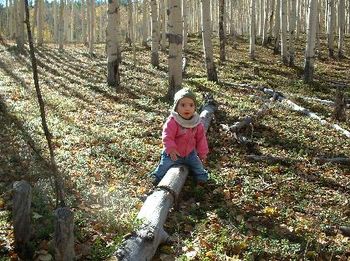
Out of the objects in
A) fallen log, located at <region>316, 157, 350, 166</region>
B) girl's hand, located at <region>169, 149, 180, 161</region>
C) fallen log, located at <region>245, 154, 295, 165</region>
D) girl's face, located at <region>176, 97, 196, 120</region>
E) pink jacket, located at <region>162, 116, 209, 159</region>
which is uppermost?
girl's face, located at <region>176, 97, 196, 120</region>

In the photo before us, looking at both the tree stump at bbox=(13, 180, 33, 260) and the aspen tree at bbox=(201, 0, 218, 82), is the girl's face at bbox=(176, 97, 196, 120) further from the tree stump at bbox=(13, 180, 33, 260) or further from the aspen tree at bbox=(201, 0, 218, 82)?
the aspen tree at bbox=(201, 0, 218, 82)

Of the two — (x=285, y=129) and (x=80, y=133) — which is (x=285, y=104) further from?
(x=80, y=133)

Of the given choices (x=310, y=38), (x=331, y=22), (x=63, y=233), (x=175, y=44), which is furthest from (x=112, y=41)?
(x=331, y=22)

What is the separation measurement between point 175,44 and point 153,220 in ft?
24.3

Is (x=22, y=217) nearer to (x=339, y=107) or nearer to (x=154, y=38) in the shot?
(x=339, y=107)

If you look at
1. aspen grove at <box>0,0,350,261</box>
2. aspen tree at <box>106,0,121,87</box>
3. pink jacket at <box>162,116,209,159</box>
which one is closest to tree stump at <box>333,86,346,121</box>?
aspen grove at <box>0,0,350,261</box>

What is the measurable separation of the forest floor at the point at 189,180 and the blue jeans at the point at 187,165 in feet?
0.68

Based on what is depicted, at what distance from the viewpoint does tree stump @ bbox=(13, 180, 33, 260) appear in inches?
153

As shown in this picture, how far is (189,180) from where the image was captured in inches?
250

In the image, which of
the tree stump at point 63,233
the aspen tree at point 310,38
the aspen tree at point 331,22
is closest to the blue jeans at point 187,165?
the tree stump at point 63,233

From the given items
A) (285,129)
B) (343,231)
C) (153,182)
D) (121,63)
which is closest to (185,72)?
(121,63)

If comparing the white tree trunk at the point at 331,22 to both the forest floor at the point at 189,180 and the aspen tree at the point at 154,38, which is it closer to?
the aspen tree at the point at 154,38

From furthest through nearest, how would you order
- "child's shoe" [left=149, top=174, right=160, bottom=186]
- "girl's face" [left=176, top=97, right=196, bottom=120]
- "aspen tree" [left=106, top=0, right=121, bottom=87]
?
1. "aspen tree" [left=106, top=0, right=121, bottom=87]
2. "child's shoe" [left=149, top=174, right=160, bottom=186]
3. "girl's face" [left=176, top=97, right=196, bottom=120]

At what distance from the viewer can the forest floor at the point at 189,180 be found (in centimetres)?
454
